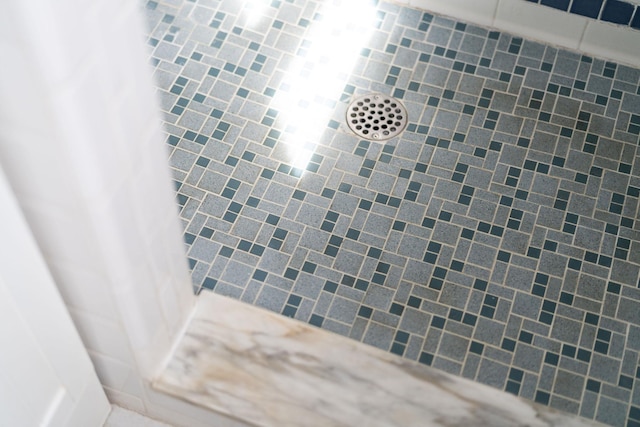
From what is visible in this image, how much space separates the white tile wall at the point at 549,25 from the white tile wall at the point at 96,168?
1182mm

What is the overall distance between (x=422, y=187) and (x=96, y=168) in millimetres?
1074

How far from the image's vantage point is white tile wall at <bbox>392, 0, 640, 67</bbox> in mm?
2189

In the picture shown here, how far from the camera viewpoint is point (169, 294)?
59.6 inches

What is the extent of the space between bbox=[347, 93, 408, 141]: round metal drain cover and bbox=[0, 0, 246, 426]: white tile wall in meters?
0.72

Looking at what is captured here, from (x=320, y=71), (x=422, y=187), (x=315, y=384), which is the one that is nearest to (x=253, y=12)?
(x=320, y=71)

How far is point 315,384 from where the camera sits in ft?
5.43

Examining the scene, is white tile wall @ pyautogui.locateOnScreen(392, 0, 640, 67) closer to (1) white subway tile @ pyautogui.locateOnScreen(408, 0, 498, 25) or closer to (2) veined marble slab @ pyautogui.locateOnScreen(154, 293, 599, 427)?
(1) white subway tile @ pyautogui.locateOnScreen(408, 0, 498, 25)

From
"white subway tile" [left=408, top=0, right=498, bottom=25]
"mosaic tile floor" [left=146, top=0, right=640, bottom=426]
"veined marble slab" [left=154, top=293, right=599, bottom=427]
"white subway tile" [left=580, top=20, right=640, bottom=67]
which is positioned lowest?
"veined marble slab" [left=154, top=293, right=599, bottom=427]

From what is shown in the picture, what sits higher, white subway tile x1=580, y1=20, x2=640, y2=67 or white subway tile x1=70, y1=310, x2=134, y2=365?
white subway tile x1=580, y1=20, x2=640, y2=67

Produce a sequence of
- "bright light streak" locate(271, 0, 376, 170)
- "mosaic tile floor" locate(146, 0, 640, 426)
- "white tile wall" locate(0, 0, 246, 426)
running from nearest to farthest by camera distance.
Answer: "white tile wall" locate(0, 0, 246, 426)
"mosaic tile floor" locate(146, 0, 640, 426)
"bright light streak" locate(271, 0, 376, 170)

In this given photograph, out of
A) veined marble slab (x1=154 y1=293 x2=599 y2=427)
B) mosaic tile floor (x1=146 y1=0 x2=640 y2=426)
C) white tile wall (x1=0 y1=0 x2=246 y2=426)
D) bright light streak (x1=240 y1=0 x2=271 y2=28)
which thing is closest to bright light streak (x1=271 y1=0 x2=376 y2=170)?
mosaic tile floor (x1=146 y1=0 x2=640 y2=426)

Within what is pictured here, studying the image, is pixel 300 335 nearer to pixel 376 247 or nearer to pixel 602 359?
pixel 376 247

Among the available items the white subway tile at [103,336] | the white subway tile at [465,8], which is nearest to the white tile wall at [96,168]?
the white subway tile at [103,336]

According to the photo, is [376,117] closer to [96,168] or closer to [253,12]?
[253,12]
